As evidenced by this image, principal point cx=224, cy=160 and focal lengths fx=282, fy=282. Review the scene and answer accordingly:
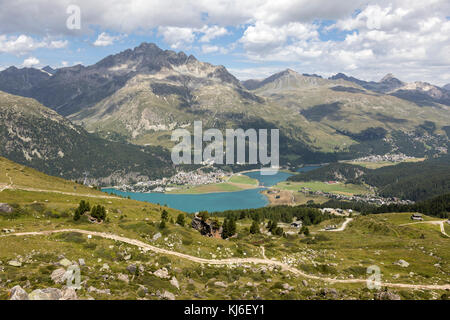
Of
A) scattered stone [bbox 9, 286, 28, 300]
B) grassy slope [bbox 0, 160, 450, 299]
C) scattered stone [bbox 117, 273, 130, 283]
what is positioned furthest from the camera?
grassy slope [bbox 0, 160, 450, 299]

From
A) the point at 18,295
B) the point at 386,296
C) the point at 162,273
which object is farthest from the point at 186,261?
the point at 386,296

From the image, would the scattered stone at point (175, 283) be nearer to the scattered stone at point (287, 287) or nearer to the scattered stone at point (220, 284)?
the scattered stone at point (220, 284)

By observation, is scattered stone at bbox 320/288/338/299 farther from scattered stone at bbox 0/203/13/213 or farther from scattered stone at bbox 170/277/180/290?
scattered stone at bbox 0/203/13/213

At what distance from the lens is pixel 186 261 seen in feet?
210

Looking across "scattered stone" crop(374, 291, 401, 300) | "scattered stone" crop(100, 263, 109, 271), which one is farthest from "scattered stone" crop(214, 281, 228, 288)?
"scattered stone" crop(374, 291, 401, 300)

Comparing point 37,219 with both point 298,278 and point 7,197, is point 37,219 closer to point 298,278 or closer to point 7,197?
point 7,197

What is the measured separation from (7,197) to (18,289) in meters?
81.3

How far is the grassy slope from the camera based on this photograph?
4831 centimetres

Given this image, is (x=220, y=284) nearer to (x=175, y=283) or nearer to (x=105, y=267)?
(x=175, y=283)
